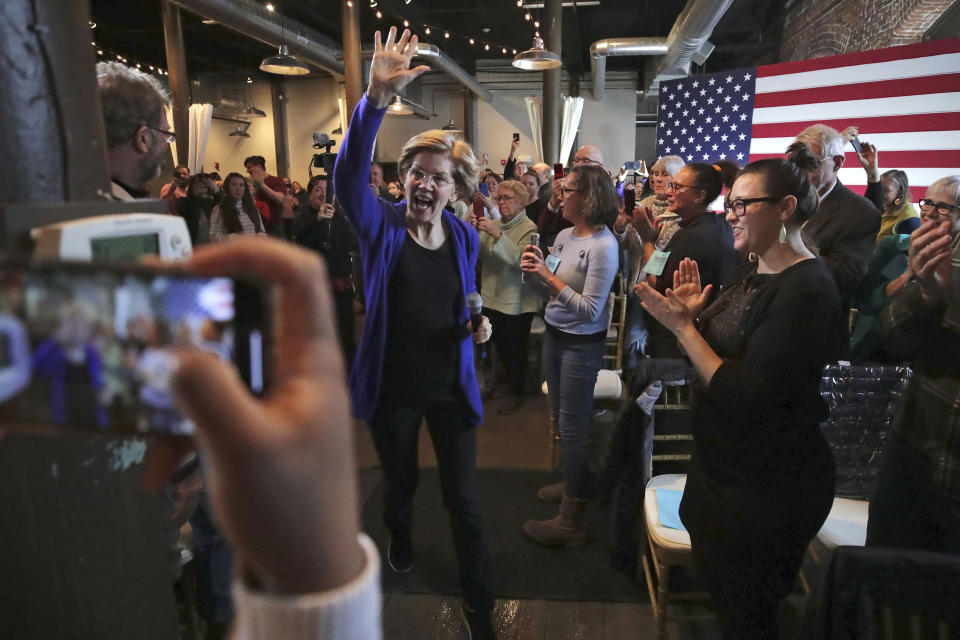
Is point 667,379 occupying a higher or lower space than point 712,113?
lower

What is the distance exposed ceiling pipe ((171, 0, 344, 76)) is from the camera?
7.04m

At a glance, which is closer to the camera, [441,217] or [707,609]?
[441,217]

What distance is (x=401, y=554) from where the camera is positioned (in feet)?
7.24

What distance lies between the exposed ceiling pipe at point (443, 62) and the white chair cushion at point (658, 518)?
7.24m

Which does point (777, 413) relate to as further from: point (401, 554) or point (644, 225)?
point (644, 225)

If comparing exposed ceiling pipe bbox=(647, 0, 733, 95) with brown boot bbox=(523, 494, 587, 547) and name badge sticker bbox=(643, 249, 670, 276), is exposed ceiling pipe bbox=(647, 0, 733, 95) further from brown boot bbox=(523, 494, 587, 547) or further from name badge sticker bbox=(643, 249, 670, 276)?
brown boot bbox=(523, 494, 587, 547)

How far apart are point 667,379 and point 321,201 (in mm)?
3413

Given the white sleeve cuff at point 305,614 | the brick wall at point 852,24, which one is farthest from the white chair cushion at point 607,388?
the brick wall at point 852,24

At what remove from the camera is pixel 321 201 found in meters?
4.47

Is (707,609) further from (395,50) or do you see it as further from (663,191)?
(663,191)

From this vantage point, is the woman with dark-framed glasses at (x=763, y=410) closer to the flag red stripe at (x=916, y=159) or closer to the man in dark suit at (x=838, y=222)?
the man in dark suit at (x=838, y=222)

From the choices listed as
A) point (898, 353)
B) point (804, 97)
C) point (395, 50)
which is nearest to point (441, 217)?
point (395, 50)

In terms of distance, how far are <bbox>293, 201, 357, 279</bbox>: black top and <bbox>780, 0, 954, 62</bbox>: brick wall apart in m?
5.16

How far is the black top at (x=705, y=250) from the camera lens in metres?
2.51
